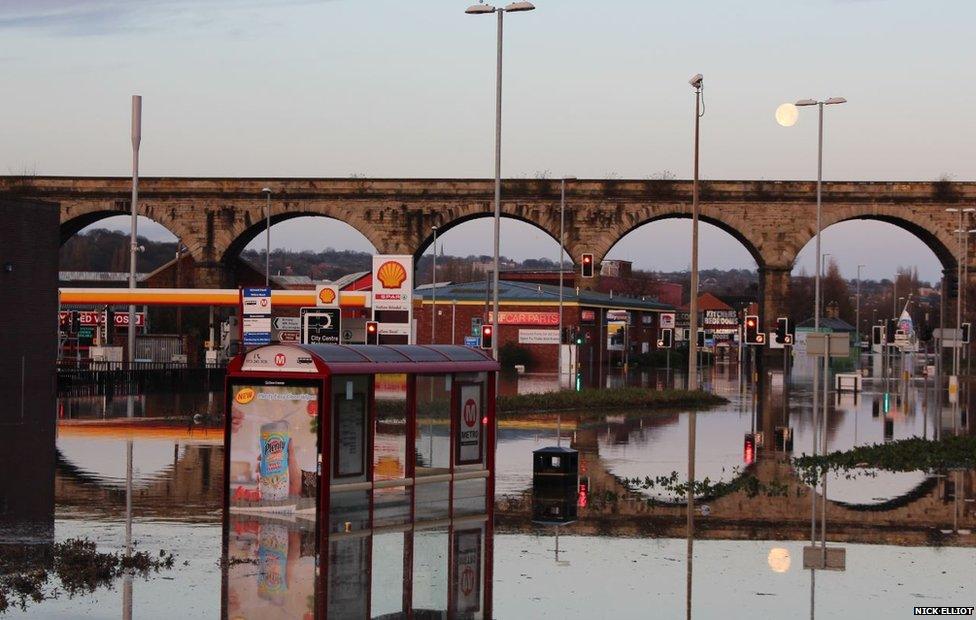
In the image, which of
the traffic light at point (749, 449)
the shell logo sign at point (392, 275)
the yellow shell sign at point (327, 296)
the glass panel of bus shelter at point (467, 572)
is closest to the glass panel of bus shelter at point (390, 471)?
the glass panel of bus shelter at point (467, 572)

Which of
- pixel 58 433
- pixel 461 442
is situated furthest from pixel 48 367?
pixel 461 442

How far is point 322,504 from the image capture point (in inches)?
625

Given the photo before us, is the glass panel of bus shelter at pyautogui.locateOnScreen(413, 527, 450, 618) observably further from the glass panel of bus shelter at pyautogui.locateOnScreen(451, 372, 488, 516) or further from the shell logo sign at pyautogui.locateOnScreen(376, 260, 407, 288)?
the shell logo sign at pyautogui.locateOnScreen(376, 260, 407, 288)

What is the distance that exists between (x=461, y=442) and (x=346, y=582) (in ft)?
17.6

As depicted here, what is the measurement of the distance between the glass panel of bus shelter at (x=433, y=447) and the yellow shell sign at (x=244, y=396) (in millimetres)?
2030

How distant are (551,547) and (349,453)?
2.53 metres

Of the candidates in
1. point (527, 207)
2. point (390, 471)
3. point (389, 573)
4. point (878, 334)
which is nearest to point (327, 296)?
point (390, 471)

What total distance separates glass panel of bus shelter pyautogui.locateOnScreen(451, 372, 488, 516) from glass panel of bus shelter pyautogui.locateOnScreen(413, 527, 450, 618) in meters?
1.67

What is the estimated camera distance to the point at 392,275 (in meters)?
30.5

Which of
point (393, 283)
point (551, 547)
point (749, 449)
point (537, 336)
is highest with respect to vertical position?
point (393, 283)

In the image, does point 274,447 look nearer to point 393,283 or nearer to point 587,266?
point 393,283

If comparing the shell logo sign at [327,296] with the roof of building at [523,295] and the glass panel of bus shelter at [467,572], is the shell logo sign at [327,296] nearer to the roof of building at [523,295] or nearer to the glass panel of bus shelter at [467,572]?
the glass panel of bus shelter at [467,572]

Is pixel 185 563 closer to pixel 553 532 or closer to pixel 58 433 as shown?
pixel 553 532

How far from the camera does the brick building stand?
266 ft
